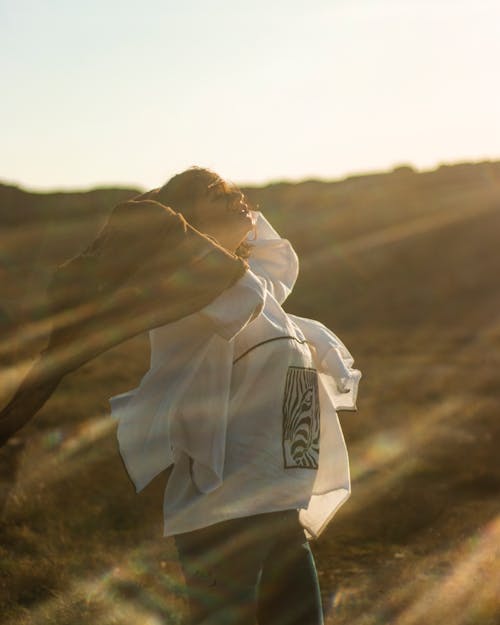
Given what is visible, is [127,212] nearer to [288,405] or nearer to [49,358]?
[49,358]

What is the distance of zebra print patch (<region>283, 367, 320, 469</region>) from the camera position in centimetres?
221

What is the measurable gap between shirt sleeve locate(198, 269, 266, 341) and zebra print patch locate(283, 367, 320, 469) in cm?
28

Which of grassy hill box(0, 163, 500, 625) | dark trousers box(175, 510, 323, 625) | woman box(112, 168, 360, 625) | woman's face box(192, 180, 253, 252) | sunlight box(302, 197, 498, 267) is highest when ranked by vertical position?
woman's face box(192, 180, 253, 252)

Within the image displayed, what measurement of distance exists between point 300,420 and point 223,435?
208 millimetres

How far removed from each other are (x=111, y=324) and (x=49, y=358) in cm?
12

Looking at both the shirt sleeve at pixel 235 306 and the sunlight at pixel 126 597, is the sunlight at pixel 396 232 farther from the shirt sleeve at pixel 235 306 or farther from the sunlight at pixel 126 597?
the shirt sleeve at pixel 235 306

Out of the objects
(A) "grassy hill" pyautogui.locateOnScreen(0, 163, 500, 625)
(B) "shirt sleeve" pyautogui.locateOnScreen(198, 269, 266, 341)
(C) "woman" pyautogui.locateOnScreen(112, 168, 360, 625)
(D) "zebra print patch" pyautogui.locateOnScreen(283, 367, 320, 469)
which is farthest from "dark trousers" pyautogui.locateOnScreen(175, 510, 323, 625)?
(A) "grassy hill" pyautogui.locateOnScreen(0, 163, 500, 625)

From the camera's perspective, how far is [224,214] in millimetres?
2248

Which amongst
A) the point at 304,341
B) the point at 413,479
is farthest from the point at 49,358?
the point at 413,479

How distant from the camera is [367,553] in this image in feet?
19.1

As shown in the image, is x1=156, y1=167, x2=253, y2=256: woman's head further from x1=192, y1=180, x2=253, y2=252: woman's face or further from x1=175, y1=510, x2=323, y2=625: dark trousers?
x1=175, y1=510, x2=323, y2=625: dark trousers

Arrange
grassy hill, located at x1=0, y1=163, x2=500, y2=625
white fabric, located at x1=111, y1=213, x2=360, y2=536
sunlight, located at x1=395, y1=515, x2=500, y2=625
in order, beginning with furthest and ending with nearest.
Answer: grassy hill, located at x1=0, y1=163, x2=500, y2=625 < sunlight, located at x1=395, y1=515, x2=500, y2=625 < white fabric, located at x1=111, y1=213, x2=360, y2=536

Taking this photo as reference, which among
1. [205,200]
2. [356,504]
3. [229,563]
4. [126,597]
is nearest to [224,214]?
[205,200]

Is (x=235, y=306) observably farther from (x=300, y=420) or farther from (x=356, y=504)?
(x=356, y=504)
